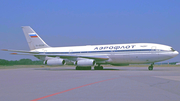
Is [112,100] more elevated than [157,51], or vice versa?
[157,51]

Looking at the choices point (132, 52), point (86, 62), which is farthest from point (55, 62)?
point (132, 52)

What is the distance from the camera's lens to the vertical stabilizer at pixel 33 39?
38.5 metres

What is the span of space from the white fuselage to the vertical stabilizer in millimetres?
8099

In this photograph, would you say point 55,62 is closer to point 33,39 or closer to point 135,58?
point 33,39

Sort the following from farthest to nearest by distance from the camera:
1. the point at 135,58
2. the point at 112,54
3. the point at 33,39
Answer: the point at 33,39, the point at 112,54, the point at 135,58

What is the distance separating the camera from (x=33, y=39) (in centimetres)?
3878

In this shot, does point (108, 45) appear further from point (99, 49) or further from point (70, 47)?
point (70, 47)

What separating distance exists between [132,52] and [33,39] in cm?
1837

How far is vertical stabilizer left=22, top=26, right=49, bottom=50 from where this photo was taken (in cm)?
3850

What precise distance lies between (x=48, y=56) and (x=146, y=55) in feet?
50.4

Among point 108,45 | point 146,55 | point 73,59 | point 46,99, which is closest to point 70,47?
point 73,59

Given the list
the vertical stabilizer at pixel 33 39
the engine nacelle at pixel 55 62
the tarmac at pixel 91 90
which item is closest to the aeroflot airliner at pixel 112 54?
the engine nacelle at pixel 55 62

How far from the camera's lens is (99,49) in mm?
33250

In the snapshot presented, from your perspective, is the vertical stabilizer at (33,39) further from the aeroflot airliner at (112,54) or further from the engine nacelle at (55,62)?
the engine nacelle at (55,62)
